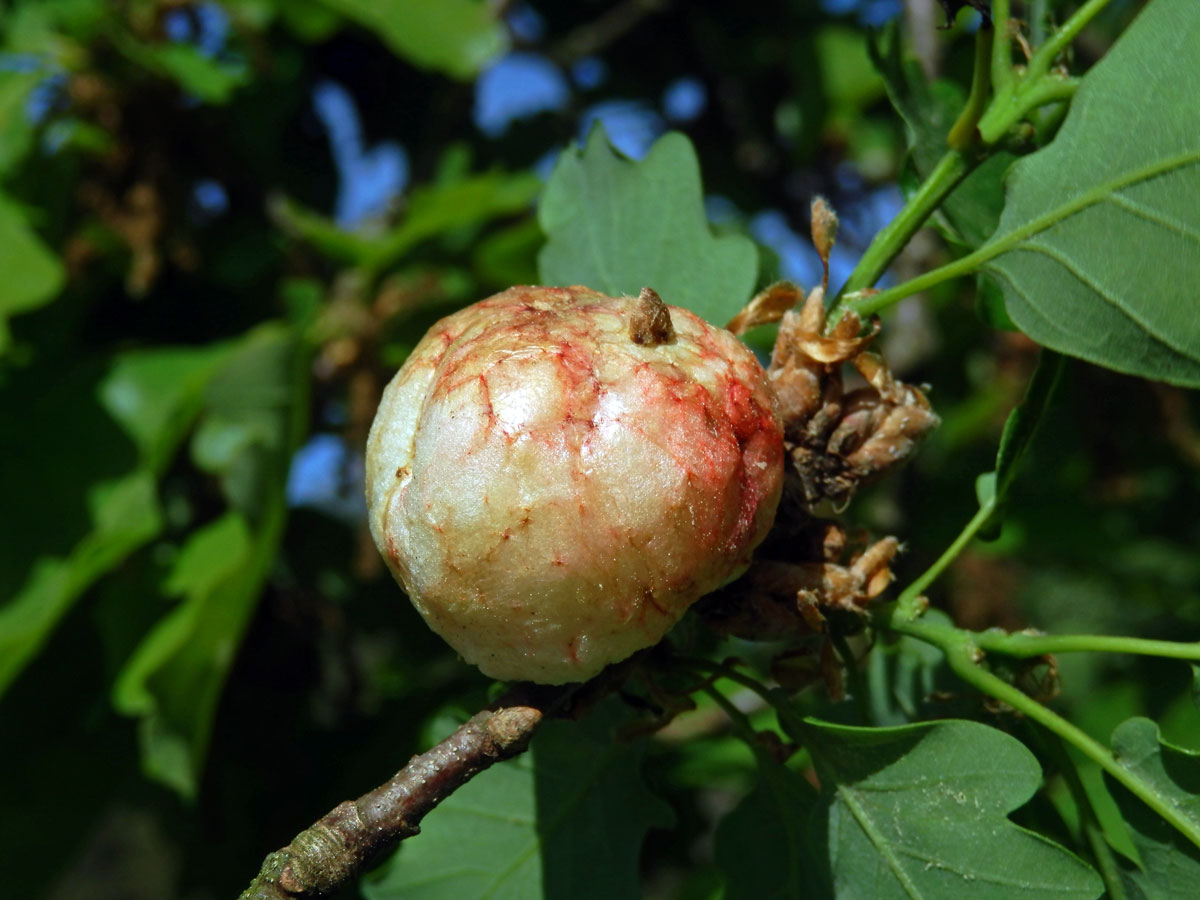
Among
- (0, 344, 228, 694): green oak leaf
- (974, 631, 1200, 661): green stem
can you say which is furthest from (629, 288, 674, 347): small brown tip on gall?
(0, 344, 228, 694): green oak leaf

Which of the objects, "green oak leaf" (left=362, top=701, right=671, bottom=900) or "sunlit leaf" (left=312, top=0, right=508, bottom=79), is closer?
"green oak leaf" (left=362, top=701, right=671, bottom=900)

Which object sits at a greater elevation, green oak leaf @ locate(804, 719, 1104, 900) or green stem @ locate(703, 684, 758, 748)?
green oak leaf @ locate(804, 719, 1104, 900)

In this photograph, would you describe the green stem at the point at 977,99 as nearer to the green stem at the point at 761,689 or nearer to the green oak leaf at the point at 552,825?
the green stem at the point at 761,689

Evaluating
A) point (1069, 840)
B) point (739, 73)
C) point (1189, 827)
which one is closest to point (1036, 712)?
point (1189, 827)

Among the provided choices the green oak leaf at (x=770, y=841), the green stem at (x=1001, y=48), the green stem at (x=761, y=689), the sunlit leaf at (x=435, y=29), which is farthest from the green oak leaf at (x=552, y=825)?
the sunlit leaf at (x=435, y=29)

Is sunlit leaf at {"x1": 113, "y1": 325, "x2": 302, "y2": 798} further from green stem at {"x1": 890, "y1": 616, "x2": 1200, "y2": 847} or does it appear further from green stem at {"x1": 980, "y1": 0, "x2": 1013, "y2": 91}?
green stem at {"x1": 980, "y1": 0, "x2": 1013, "y2": 91}

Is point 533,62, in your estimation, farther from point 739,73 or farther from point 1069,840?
point 1069,840

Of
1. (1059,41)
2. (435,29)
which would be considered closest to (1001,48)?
(1059,41)
